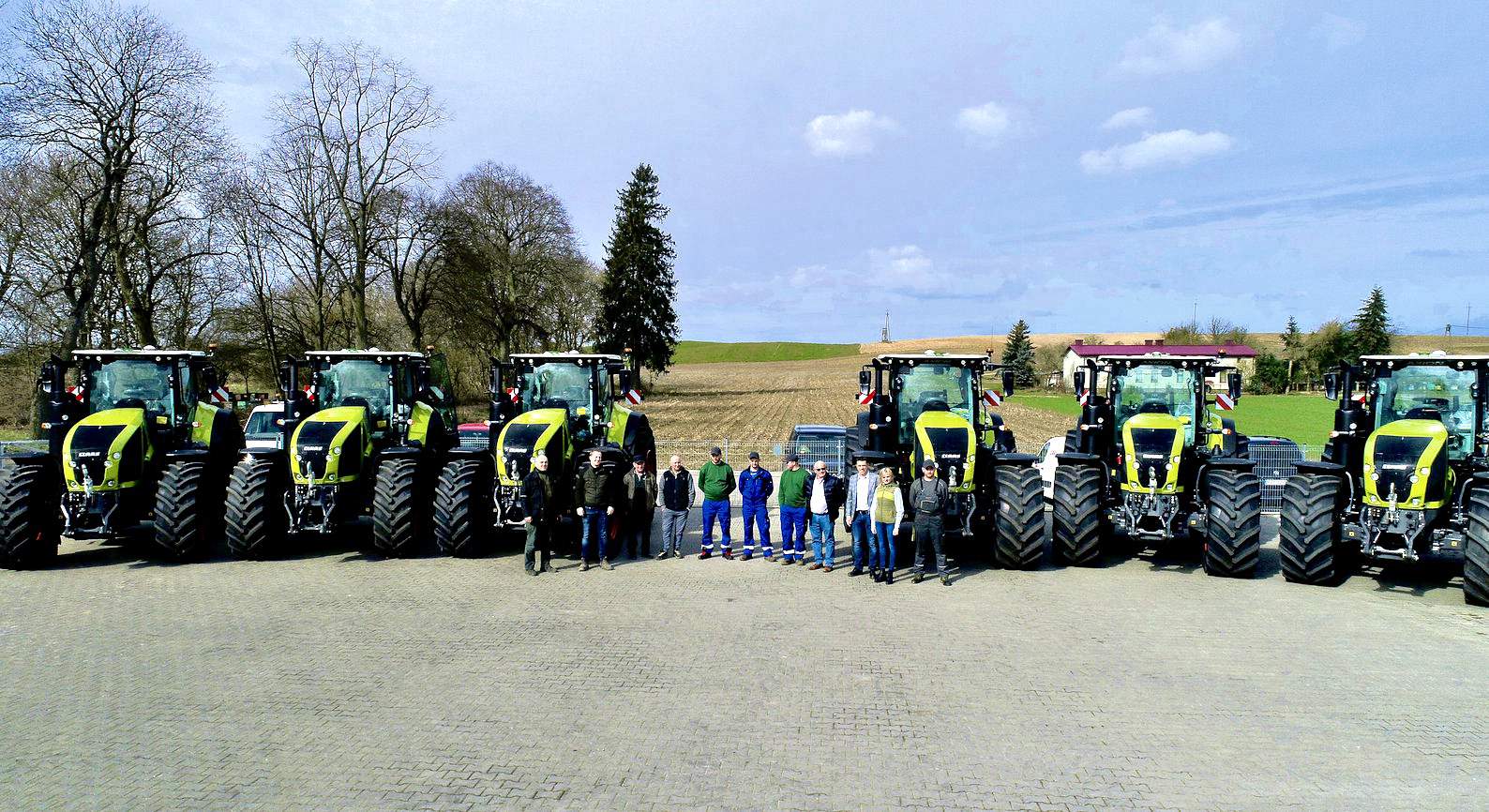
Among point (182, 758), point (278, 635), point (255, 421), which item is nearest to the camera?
point (182, 758)

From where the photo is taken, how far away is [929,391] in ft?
40.2

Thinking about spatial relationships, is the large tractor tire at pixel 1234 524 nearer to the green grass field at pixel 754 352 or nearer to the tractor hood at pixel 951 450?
the tractor hood at pixel 951 450

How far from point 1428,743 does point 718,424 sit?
1124 inches

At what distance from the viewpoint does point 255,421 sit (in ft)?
66.1

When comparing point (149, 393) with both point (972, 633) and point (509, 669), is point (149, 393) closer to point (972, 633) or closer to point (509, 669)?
point (509, 669)

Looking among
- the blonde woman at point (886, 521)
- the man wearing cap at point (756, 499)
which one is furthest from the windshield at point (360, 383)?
the blonde woman at point (886, 521)

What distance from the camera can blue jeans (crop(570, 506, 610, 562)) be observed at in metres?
11.3

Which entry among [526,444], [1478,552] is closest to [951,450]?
[1478,552]

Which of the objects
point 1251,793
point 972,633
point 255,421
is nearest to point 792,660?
point 972,633

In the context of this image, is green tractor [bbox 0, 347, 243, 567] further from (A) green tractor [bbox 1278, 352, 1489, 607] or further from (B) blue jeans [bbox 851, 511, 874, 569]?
(A) green tractor [bbox 1278, 352, 1489, 607]

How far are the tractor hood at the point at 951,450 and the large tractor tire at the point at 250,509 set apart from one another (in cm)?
854

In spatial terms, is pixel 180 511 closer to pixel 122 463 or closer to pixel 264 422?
pixel 122 463

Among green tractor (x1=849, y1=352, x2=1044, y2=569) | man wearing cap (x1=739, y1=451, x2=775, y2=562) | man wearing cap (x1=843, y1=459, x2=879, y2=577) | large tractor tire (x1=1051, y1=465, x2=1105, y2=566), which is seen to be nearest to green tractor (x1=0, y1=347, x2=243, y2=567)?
man wearing cap (x1=739, y1=451, x2=775, y2=562)

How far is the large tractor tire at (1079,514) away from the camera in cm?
1076
